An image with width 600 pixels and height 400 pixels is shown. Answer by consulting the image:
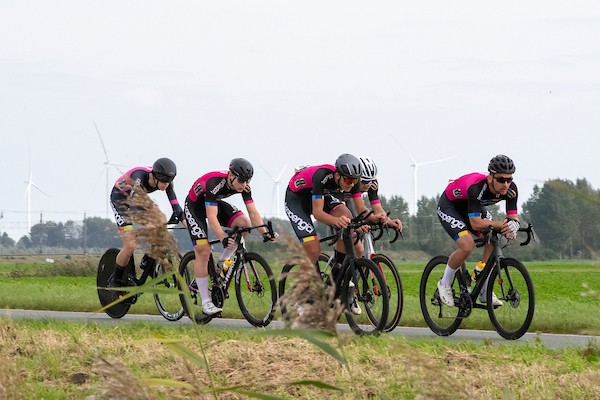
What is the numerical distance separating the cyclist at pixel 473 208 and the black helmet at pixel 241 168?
92.1 inches

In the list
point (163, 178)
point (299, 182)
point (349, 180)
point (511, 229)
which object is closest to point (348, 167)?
point (349, 180)

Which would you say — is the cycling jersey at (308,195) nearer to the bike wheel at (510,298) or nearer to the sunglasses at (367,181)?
the sunglasses at (367,181)

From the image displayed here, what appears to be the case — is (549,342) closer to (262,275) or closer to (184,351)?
(262,275)

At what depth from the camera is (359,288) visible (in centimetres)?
1252

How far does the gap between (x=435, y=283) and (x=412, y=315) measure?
2.48 meters

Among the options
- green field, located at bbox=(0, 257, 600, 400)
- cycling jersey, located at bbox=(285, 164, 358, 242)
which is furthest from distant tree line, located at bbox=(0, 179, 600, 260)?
green field, located at bbox=(0, 257, 600, 400)

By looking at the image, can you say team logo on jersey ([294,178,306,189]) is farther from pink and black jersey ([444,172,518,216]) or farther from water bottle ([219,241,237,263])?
pink and black jersey ([444,172,518,216])

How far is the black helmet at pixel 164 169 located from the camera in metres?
14.2

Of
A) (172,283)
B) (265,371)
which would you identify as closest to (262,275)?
(172,283)

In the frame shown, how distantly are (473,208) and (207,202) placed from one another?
3.36 meters

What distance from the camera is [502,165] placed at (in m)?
12.4

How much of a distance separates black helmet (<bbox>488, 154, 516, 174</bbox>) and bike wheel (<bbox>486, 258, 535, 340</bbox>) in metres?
1.00

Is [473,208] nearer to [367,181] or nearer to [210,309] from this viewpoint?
[367,181]

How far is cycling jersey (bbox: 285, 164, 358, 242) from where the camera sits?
12.6 metres
